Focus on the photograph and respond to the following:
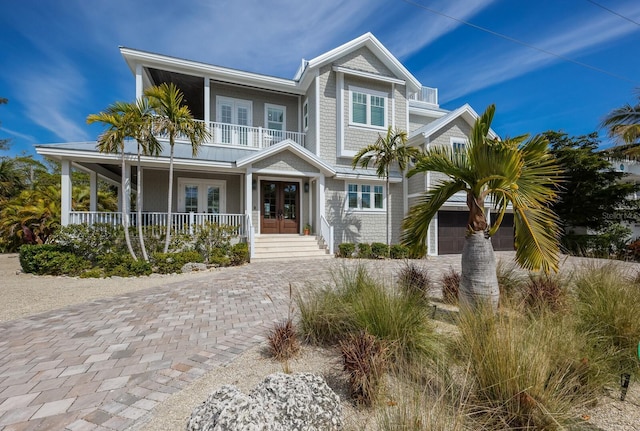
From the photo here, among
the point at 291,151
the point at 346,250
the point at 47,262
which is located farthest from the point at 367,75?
the point at 47,262

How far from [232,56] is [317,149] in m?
6.81

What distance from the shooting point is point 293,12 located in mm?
7535

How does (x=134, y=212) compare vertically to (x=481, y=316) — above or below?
above

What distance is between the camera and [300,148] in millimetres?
12594

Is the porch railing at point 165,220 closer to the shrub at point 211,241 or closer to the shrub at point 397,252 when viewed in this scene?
the shrub at point 211,241

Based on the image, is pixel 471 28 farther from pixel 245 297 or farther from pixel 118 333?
pixel 118 333

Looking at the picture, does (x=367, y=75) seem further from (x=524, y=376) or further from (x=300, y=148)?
(x=524, y=376)

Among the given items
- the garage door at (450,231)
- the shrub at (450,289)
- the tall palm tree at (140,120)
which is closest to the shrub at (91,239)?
the tall palm tree at (140,120)

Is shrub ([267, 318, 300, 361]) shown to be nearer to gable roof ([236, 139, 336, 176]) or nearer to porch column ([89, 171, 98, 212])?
gable roof ([236, 139, 336, 176])

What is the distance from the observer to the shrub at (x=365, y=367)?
2.42 m

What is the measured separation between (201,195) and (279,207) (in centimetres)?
378

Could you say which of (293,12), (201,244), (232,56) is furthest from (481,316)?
(232,56)

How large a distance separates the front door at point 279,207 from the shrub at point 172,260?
4278 mm

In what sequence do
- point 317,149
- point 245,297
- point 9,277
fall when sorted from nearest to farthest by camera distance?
point 245,297 → point 9,277 → point 317,149
